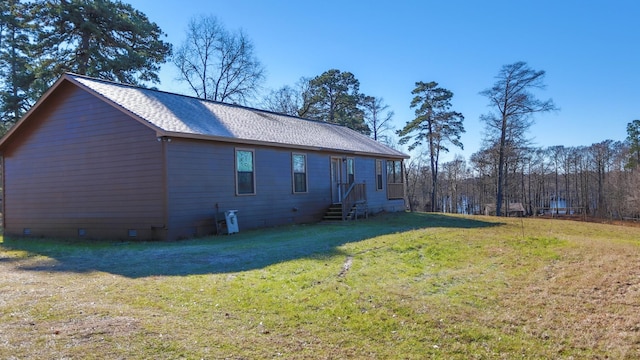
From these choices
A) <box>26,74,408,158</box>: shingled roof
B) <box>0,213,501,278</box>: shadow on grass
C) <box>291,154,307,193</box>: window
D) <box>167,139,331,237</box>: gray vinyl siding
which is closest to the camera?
<box>0,213,501,278</box>: shadow on grass

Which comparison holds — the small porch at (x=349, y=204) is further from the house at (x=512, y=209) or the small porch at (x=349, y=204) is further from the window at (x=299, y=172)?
the house at (x=512, y=209)

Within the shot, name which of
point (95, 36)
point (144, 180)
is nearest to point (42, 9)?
point (95, 36)

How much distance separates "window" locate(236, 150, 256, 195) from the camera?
13.2 metres

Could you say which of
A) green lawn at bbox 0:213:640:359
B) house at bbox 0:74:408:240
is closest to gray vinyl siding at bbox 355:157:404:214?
house at bbox 0:74:408:240

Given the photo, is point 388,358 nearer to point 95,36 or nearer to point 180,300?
point 180,300

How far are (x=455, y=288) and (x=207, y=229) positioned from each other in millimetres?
8449

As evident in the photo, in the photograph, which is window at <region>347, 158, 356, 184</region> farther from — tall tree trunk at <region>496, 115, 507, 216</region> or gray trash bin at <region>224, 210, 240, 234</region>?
tall tree trunk at <region>496, 115, 507, 216</region>

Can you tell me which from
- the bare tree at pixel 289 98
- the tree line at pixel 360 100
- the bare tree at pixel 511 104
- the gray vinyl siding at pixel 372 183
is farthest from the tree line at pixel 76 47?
the bare tree at pixel 511 104

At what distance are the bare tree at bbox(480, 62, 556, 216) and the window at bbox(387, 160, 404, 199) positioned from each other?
1326 centimetres

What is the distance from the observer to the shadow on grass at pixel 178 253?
716 centimetres

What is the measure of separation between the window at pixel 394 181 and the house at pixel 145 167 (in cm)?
549

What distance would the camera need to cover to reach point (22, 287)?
18.9 ft

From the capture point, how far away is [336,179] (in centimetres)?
1764

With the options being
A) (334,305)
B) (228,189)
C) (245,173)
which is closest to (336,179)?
(245,173)
